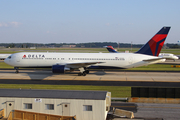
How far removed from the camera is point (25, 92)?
1853 centimetres

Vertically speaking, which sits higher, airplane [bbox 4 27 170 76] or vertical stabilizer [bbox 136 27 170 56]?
vertical stabilizer [bbox 136 27 170 56]

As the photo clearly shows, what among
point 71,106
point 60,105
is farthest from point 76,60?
point 71,106

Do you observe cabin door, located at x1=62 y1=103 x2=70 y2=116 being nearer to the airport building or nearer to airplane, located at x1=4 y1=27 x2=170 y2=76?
the airport building

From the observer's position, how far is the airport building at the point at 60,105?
645 inches

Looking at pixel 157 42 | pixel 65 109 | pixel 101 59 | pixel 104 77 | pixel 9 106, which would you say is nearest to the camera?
pixel 65 109

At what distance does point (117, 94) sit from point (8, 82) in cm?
1864

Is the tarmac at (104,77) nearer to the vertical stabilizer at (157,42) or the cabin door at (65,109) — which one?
the vertical stabilizer at (157,42)

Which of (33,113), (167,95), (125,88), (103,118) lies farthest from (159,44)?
(33,113)

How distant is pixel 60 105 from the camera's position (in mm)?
16766

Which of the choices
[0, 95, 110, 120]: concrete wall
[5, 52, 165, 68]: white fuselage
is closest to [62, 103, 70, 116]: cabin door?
[0, 95, 110, 120]: concrete wall

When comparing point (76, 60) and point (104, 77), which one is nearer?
point (104, 77)

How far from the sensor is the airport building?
53.8 feet

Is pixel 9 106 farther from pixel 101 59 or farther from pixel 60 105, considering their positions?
pixel 101 59

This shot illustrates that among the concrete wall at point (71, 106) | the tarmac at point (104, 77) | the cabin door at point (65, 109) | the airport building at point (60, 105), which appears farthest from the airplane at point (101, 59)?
the cabin door at point (65, 109)
